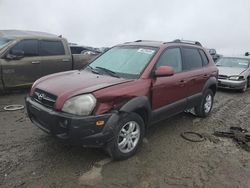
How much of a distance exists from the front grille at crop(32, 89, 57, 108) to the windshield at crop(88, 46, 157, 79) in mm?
1143

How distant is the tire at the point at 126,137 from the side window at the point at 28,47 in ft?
15.5

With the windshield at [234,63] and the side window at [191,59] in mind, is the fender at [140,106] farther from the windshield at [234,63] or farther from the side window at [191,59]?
the windshield at [234,63]

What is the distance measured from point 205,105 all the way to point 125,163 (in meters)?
3.17

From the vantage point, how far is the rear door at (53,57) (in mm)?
8023

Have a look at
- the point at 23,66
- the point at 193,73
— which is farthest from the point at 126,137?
the point at 23,66

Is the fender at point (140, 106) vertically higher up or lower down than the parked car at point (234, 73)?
higher up

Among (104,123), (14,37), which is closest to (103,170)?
(104,123)

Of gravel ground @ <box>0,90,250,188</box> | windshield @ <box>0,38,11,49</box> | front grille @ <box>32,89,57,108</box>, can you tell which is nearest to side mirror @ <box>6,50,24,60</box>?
windshield @ <box>0,38,11,49</box>

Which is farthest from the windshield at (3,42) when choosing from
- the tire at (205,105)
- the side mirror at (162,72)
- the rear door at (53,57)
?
the tire at (205,105)

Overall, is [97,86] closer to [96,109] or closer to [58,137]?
[96,109]

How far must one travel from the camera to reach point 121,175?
12.1ft

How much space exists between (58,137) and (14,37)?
16.1 ft

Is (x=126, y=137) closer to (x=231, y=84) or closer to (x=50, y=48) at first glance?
(x=50, y=48)

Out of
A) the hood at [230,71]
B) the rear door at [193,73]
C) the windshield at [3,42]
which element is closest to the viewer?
the rear door at [193,73]
